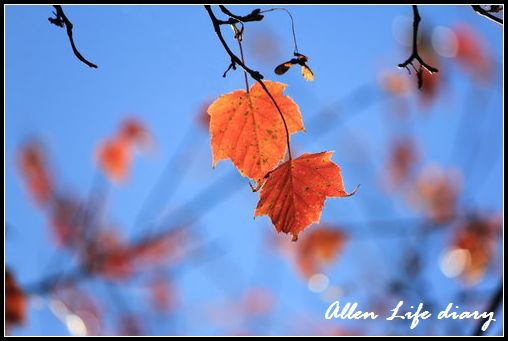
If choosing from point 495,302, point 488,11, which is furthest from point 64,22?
point 495,302

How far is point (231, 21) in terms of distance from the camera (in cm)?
141

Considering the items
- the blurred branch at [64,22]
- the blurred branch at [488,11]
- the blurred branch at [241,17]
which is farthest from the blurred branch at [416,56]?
the blurred branch at [64,22]

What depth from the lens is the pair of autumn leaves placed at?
1574 mm

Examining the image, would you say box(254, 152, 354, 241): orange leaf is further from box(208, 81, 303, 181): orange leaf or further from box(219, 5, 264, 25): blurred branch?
box(219, 5, 264, 25): blurred branch

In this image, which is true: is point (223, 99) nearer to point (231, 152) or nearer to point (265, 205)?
point (231, 152)

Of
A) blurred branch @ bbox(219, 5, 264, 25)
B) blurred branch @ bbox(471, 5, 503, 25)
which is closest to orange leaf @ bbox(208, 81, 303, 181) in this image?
blurred branch @ bbox(219, 5, 264, 25)

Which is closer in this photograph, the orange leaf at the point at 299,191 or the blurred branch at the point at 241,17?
the blurred branch at the point at 241,17

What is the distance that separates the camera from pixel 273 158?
1618 millimetres

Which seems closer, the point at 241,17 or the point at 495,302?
the point at 241,17

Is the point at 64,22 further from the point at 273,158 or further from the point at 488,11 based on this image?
the point at 488,11

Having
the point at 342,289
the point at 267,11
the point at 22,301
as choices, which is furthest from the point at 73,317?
the point at 267,11

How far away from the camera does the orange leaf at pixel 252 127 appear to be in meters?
1.61

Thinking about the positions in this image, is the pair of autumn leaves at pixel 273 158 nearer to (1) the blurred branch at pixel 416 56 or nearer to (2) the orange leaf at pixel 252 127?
(2) the orange leaf at pixel 252 127

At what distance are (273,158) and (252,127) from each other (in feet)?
0.59
